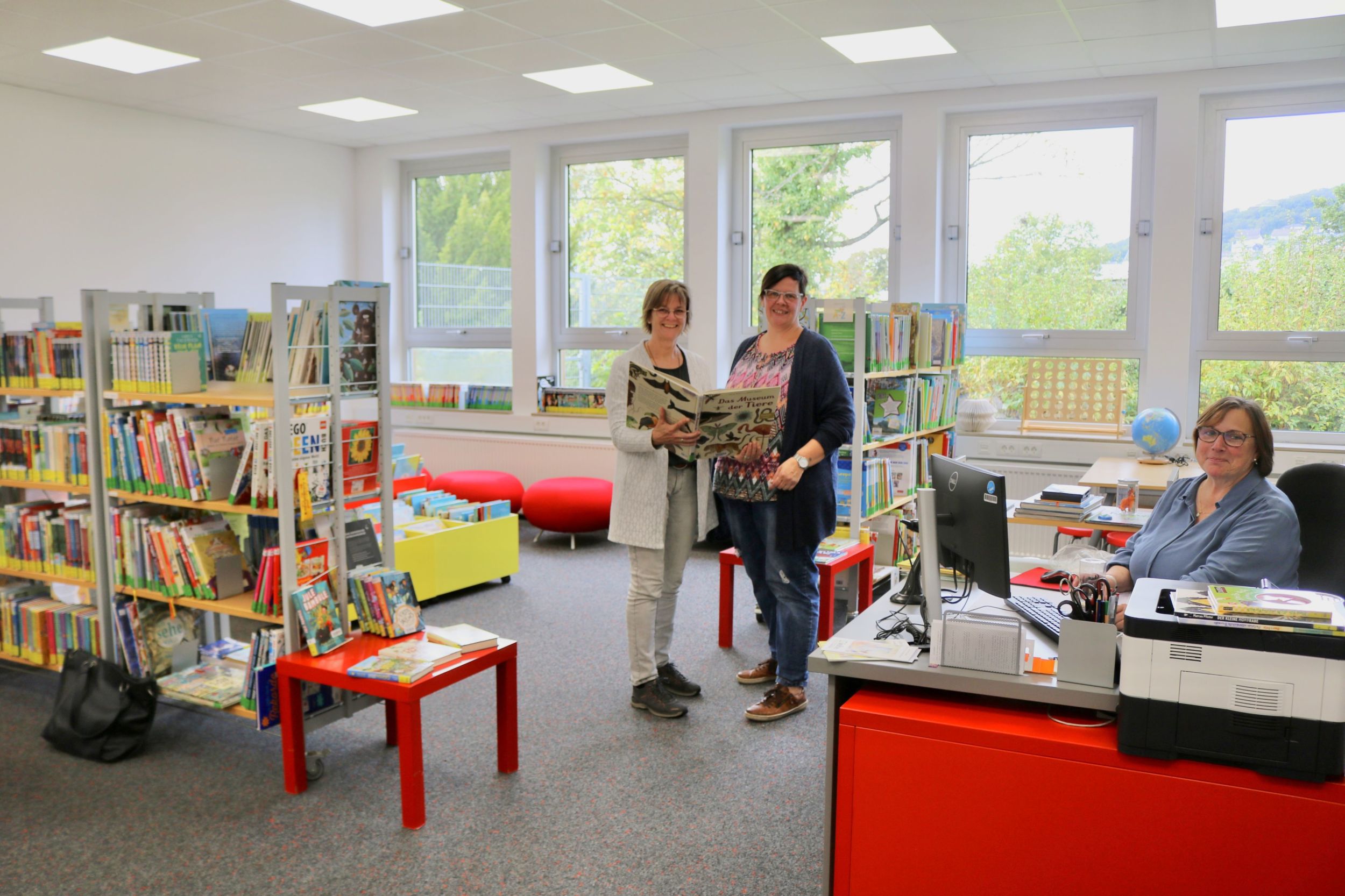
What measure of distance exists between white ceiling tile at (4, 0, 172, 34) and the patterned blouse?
3.63 metres

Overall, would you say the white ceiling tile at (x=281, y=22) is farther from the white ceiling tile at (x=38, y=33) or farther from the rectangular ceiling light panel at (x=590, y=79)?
the rectangular ceiling light panel at (x=590, y=79)

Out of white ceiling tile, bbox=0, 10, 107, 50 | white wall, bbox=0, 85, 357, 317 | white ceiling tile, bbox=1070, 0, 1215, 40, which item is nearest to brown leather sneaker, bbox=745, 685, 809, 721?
white ceiling tile, bbox=1070, 0, 1215, 40

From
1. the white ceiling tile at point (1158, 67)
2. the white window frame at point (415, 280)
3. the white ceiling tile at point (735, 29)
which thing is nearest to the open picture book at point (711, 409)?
the white ceiling tile at point (735, 29)

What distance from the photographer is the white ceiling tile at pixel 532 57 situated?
5.58 m

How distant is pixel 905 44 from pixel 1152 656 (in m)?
4.45

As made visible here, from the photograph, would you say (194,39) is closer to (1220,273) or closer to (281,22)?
(281,22)

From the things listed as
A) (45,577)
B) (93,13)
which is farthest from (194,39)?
(45,577)

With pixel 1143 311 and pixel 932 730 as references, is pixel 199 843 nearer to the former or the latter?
pixel 932 730

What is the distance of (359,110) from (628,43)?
2773 mm

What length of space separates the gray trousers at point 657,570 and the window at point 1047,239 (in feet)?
12.7

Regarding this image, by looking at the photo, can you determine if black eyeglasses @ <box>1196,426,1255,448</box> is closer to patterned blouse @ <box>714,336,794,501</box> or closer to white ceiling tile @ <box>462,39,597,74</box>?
patterned blouse @ <box>714,336,794,501</box>

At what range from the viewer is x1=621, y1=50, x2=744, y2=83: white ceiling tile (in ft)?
18.9

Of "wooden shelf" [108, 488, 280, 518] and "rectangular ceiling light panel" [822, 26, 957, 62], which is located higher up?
"rectangular ceiling light panel" [822, 26, 957, 62]

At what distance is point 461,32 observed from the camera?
17.3 feet
